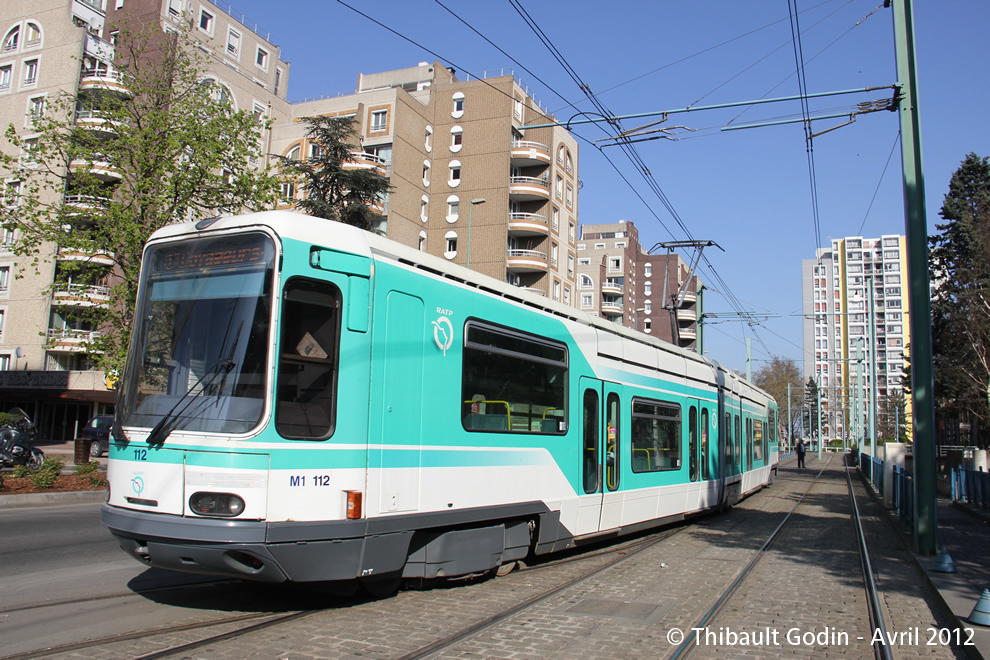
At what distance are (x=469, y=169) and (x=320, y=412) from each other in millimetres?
43058

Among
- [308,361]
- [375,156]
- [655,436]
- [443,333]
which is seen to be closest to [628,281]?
[375,156]

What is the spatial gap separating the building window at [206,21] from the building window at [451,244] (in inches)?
774

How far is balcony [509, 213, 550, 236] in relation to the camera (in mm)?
46272

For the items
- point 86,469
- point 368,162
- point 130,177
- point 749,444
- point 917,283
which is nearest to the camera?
point 917,283

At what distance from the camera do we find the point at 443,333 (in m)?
7.07

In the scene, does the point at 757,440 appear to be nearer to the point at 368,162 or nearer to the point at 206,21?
the point at 368,162

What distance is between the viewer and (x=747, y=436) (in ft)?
65.7

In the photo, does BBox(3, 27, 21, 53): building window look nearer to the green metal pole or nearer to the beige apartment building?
the beige apartment building

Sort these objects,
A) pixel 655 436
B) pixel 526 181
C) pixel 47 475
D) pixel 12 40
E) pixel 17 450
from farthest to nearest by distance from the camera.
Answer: pixel 526 181, pixel 12 40, pixel 17 450, pixel 47 475, pixel 655 436

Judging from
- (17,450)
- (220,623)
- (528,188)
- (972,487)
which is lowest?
(220,623)

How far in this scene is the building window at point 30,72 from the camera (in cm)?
4231

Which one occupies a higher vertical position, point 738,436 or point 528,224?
point 528,224

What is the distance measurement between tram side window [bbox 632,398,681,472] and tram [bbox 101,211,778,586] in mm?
3230

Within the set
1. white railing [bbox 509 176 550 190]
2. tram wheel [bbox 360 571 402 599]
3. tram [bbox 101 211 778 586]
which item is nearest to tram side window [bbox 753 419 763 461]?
tram [bbox 101 211 778 586]
